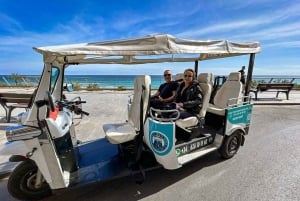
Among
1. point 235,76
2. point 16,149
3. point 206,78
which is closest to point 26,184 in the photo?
point 16,149

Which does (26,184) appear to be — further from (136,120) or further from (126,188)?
(136,120)

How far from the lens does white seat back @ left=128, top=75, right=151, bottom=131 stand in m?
2.94

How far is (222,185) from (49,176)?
238 cm

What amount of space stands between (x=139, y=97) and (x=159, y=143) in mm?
912

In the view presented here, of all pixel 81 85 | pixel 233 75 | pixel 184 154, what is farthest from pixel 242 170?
pixel 81 85

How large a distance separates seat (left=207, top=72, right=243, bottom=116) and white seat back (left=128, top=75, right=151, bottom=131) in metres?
1.69

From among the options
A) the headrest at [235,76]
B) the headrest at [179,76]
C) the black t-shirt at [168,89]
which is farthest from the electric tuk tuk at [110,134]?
the headrest at [179,76]

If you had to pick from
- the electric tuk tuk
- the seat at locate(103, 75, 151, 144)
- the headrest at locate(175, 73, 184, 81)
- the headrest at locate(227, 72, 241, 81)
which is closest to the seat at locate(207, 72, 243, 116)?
the headrest at locate(227, 72, 241, 81)

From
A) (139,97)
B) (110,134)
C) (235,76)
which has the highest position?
(235,76)

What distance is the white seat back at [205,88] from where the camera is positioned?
3.76 m

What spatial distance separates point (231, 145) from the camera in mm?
3826

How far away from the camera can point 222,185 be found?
9.39 ft

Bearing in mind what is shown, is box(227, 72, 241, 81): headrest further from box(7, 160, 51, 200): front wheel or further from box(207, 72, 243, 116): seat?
box(7, 160, 51, 200): front wheel

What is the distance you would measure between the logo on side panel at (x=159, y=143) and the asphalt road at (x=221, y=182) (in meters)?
0.58
